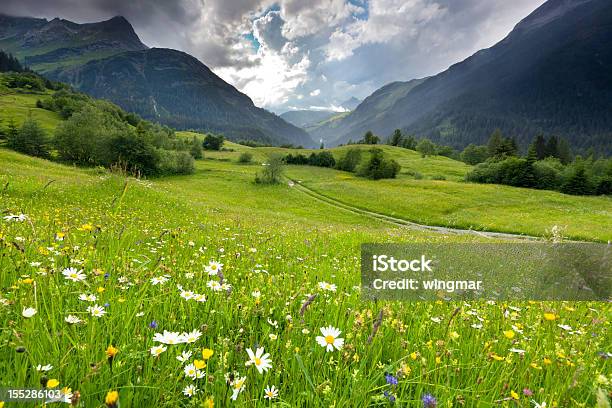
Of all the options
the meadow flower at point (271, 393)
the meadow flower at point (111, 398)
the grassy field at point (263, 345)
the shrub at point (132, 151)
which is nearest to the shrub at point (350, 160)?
the shrub at point (132, 151)

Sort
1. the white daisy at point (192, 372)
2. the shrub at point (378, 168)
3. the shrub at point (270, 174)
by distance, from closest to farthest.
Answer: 1. the white daisy at point (192, 372)
2. the shrub at point (270, 174)
3. the shrub at point (378, 168)

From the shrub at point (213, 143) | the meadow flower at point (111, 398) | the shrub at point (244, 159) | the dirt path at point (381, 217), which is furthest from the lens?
the shrub at point (213, 143)

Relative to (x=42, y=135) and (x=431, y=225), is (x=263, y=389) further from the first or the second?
(x=42, y=135)

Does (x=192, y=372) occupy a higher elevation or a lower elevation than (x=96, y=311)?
lower

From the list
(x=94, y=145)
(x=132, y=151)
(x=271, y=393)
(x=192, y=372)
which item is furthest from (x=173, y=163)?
(x=271, y=393)

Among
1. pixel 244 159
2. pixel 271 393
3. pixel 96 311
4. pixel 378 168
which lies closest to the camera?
pixel 271 393

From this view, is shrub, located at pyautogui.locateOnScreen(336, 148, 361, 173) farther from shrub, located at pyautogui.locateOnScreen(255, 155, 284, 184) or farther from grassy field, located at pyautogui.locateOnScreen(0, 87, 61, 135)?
grassy field, located at pyautogui.locateOnScreen(0, 87, 61, 135)

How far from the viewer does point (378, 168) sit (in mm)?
92562

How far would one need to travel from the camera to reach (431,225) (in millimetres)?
45781

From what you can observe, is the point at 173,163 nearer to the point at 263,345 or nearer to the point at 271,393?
the point at 263,345

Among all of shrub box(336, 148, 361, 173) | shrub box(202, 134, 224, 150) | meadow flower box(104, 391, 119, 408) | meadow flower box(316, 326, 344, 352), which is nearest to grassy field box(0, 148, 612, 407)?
meadow flower box(316, 326, 344, 352)

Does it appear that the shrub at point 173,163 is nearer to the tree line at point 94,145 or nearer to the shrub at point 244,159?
the tree line at point 94,145

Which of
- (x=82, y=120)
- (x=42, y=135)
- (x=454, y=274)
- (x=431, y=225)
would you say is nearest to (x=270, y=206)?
(x=431, y=225)

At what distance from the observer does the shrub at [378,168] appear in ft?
303
